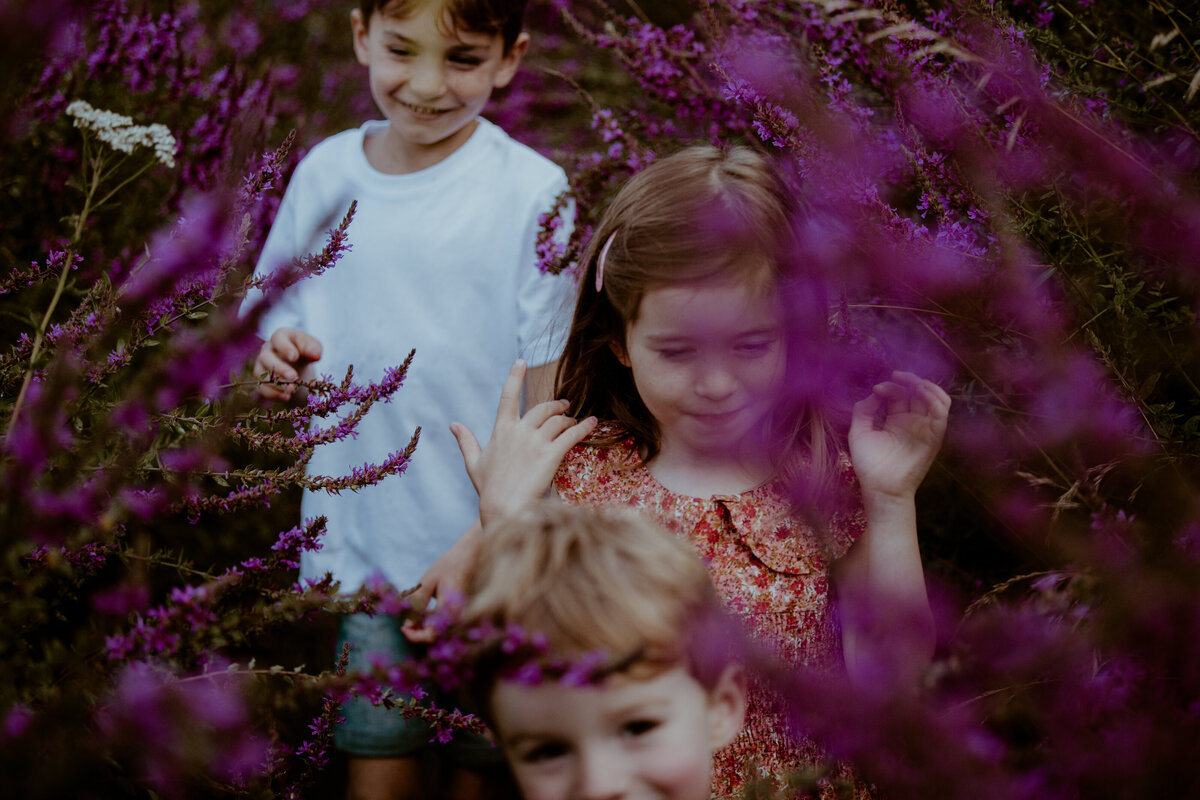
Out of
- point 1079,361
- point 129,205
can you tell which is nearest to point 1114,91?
point 1079,361

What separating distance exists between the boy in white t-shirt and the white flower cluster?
0.32 meters

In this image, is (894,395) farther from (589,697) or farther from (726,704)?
(589,697)

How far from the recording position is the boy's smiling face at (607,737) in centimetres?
108

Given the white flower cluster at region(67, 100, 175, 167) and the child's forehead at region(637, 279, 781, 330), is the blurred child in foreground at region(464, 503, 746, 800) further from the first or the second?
the white flower cluster at region(67, 100, 175, 167)

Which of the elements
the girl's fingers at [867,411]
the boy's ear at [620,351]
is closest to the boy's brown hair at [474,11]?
the boy's ear at [620,351]

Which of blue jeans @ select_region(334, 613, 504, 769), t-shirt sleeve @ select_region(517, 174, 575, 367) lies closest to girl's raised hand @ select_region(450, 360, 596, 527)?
t-shirt sleeve @ select_region(517, 174, 575, 367)

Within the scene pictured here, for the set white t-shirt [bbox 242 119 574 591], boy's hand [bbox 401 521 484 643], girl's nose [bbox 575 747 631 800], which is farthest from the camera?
white t-shirt [bbox 242 119 574 591]

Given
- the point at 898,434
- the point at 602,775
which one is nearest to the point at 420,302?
the point at 898,434

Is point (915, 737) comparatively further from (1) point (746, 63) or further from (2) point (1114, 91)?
(2) point (1114, 91)

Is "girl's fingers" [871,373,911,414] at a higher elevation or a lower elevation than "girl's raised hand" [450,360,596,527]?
higher

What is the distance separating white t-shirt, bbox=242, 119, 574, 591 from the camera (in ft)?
7.64

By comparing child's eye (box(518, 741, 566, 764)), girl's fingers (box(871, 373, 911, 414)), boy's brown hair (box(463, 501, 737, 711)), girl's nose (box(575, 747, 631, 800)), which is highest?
boy's brown hair (box(463, 501, 737, 711))

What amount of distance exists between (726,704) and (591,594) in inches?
10.2

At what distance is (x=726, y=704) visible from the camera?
1.25 m
